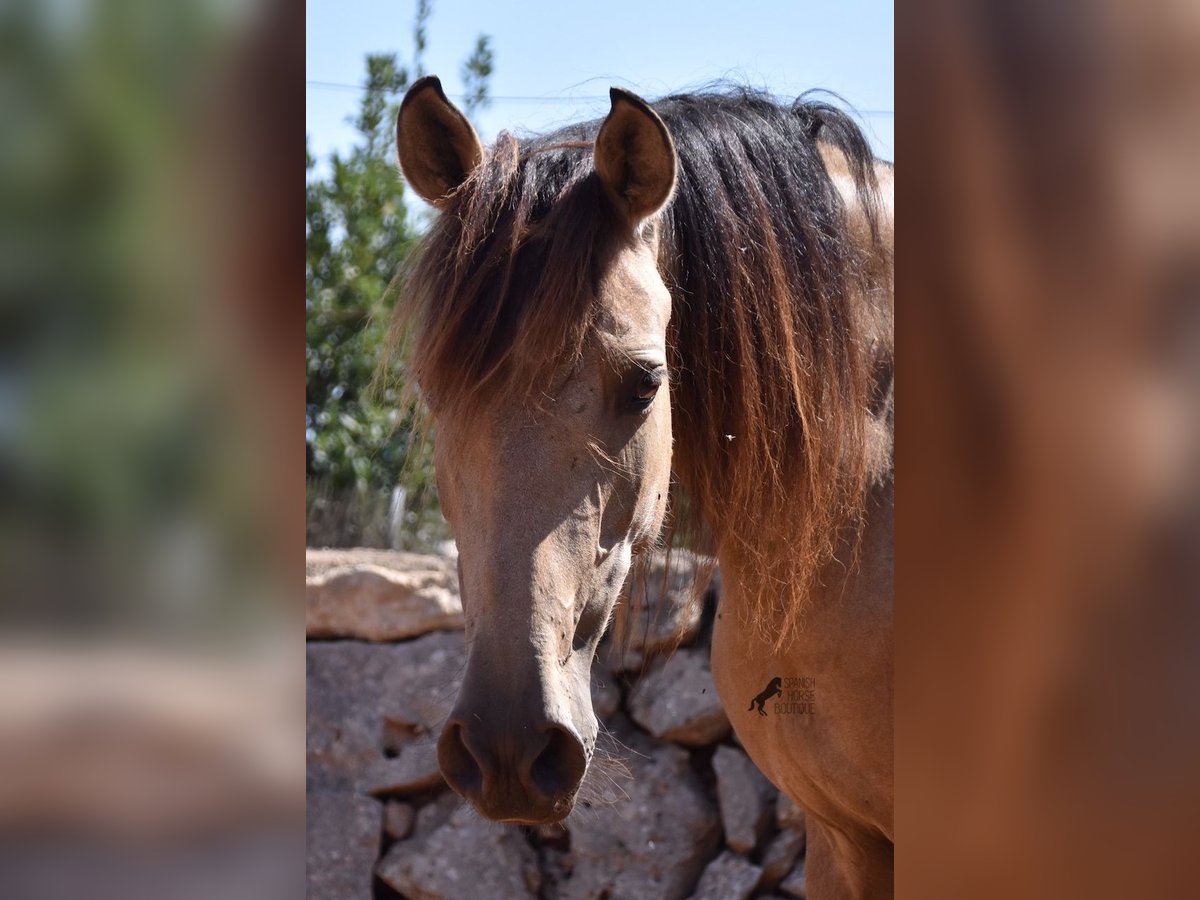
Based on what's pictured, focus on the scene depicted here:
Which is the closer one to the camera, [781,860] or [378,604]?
[781,860]

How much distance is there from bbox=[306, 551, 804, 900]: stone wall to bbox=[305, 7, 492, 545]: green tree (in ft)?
4.29

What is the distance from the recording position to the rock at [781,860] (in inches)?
128

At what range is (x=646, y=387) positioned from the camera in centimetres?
136

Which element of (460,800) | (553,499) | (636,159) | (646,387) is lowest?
(460,800)

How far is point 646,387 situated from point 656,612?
0.65 m

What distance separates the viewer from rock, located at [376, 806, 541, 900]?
324 centimetres

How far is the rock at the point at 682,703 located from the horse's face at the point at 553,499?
78.5 inches
